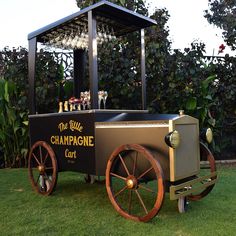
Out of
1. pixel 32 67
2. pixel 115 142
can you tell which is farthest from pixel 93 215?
pixel 32 67

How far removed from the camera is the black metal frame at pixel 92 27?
3.08 metres

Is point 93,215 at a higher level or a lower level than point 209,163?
lower

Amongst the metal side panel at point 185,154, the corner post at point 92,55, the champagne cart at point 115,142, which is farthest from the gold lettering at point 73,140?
the metal side panel at point 185,154

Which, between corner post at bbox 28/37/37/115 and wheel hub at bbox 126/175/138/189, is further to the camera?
corner post at bbox 28/37/37/115

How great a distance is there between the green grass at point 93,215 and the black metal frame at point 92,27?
1.05 m

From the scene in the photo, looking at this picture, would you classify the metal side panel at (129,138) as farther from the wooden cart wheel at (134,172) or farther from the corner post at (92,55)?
the corner post at (92,55)

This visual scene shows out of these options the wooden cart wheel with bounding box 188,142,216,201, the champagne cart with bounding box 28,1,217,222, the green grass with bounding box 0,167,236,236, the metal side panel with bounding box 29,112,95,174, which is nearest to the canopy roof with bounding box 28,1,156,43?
the champagne cart with bounding box 28,1,217,222

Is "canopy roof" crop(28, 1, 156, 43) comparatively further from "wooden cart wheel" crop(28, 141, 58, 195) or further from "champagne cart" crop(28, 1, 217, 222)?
"wooden cart wheel" crop(28, 141, 58, 195)

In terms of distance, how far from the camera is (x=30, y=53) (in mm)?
3924

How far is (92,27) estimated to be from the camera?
10.1ft

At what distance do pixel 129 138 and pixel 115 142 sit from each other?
177 millimetres

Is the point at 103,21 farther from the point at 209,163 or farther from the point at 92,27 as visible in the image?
the point at 209,163

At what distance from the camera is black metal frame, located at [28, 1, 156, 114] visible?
3.08 meters

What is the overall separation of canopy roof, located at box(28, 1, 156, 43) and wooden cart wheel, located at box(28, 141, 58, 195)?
1355 mm
